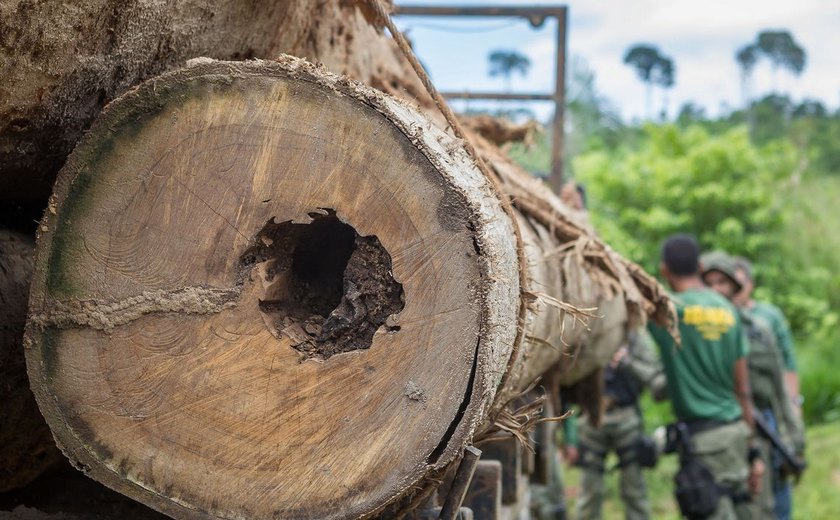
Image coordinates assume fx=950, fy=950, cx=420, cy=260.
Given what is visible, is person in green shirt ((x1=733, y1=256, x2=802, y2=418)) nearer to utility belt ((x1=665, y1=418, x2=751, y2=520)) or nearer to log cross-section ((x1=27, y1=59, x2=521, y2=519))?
utility belt ((x1=665, y1=418, x2=751, y2=520))

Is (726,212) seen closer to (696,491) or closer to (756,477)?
(756,477)

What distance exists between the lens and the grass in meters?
7.35

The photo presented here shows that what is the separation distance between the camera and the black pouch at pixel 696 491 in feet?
16.6

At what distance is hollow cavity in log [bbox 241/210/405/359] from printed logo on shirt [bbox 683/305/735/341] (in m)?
3.47

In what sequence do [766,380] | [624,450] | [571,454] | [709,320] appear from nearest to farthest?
[709,320], [766,380], [624,450], [571,454]

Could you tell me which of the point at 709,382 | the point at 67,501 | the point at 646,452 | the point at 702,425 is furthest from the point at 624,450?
the point at 67,501

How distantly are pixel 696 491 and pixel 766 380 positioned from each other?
1.06 metres

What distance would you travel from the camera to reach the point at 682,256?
16.7 ft

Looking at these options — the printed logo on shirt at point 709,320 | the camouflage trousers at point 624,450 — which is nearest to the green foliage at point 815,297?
the camouflage trousers at point 624,450

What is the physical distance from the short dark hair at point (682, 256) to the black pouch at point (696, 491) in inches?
40.6

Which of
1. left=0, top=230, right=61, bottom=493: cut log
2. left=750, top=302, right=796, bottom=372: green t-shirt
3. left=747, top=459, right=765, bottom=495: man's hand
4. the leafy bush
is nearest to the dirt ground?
left=0, top=230, right=61, bottom=493: cut log

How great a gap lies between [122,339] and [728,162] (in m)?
11.6

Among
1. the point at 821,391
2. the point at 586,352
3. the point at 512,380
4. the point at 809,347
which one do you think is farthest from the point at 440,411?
the point at 809,347

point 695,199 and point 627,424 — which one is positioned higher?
point 695,199
